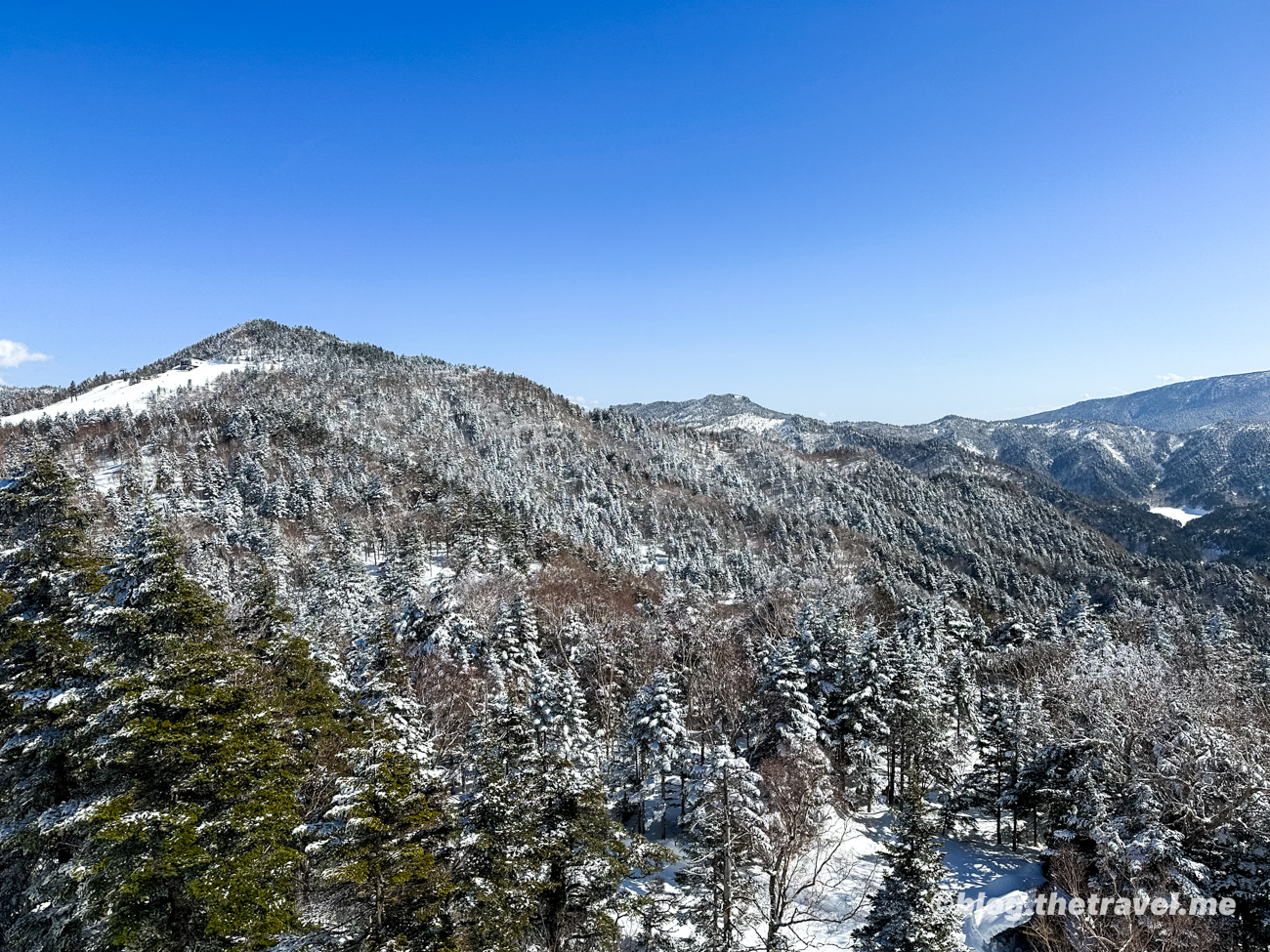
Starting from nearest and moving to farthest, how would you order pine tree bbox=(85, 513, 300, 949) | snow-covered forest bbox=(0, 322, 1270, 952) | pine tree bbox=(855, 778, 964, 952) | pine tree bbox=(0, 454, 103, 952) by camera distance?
pine tree bbox=(85, 513, 300, 949), snow-covered forest bbox=(0, 322, 1270, 952), pine tree bbox=(0, 454, 103, 952), pine tree bbox=(855, 778, 964, 952)

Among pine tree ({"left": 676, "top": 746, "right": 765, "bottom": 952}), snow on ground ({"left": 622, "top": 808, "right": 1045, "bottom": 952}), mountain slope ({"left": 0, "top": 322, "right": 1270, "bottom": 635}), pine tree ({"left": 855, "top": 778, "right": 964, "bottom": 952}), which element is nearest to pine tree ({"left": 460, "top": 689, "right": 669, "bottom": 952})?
pine tree ({"left": 676, "top": 746, "right": 765, "bottom": 952})

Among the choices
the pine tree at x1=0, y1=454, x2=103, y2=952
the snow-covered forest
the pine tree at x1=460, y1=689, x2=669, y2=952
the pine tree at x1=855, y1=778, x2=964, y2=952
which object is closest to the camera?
the snow-covered forest

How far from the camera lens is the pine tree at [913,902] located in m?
15.0

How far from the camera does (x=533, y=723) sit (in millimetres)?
32500

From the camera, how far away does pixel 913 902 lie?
1548 cm

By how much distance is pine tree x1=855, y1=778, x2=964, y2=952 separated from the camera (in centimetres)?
1502

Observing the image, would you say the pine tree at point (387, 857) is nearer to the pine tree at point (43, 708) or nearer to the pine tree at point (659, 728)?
the pine tree at point (43, 708)

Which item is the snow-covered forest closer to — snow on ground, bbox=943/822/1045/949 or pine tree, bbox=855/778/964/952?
pine tree, bbox=855/778/964/952

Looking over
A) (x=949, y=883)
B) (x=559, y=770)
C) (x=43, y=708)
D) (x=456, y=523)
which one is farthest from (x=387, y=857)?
(x=456, y=523)

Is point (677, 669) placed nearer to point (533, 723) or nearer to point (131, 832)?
point (533, 723)

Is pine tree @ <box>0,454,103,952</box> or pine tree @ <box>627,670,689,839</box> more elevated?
pine tree @ <box>0,454,103,952</box>

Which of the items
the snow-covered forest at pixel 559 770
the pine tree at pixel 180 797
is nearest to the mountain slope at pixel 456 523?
the snow-covered forest at pixel 559 770

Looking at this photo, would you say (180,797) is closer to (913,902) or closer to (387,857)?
(387,857)

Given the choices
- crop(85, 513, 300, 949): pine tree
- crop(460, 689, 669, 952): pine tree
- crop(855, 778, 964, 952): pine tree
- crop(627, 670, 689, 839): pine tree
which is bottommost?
crop(627, 670, 689, 839): pine tree
